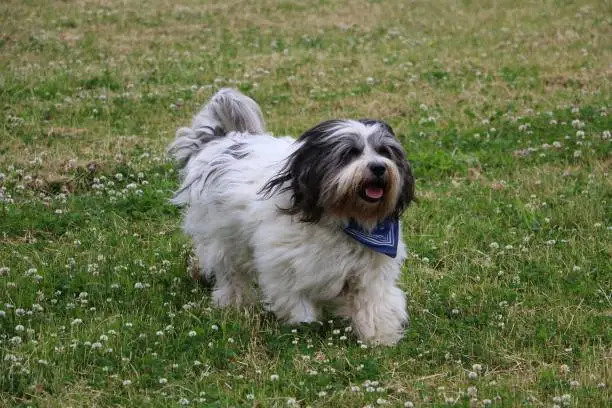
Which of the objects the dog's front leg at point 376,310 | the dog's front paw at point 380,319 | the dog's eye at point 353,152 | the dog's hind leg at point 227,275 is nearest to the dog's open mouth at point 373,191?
the dog's eye at point 353,152

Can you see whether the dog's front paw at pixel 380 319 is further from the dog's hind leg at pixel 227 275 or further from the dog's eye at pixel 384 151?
the dog's hind leg at pixel 227 275

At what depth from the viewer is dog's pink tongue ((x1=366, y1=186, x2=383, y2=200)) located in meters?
6.68

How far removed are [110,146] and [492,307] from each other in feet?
19.3

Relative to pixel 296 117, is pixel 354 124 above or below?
above

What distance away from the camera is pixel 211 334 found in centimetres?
679

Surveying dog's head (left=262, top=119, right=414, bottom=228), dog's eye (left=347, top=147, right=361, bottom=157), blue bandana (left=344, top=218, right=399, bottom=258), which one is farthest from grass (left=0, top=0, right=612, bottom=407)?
dog's eye (left=347, top=147, right=361, bottom=157)

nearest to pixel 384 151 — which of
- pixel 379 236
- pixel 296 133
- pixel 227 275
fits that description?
pixel 379 236

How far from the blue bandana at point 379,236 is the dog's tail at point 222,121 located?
204 cm

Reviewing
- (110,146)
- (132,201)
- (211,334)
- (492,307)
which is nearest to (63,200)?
(132,201)

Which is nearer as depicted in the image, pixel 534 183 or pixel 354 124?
pixel 354 124

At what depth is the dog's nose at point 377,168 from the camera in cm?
659

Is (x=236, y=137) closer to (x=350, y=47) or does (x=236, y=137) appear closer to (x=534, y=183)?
(x=534, y=183)

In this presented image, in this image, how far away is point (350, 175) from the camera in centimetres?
657

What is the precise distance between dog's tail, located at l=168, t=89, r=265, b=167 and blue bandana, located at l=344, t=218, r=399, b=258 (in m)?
2.04
